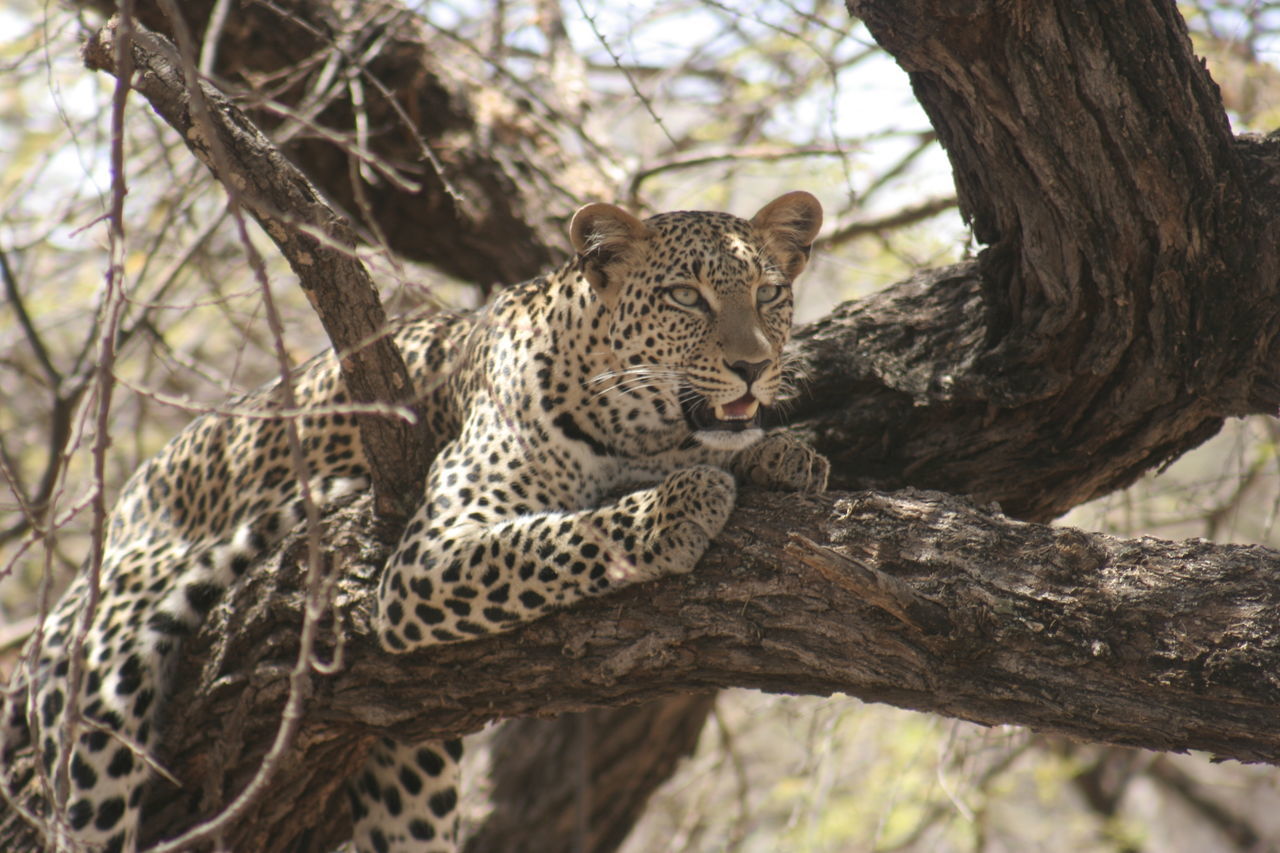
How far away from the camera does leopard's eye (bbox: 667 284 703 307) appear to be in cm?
509

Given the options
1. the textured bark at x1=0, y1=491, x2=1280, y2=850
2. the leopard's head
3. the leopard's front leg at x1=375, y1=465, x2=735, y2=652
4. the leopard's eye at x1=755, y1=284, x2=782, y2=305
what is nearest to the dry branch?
the leopard's front leg at x1=375, y1=465, x2=735, y2=652

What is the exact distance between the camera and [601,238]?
204 inches

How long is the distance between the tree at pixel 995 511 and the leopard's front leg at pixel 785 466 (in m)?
0.32

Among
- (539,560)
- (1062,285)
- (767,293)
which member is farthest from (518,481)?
(1062,285)

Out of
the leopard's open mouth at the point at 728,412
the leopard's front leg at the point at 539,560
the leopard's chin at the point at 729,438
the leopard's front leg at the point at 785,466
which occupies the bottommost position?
the leopard's front leg at the point at 539,560

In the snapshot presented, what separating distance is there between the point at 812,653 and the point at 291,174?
2288 millimetres

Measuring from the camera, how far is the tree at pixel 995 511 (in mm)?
3732

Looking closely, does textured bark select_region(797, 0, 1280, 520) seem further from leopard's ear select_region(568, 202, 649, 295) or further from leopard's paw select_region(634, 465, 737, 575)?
leopard's paw select_region(634, 465, 737, 575)

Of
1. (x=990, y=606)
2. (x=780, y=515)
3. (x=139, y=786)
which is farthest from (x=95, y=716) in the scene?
(x=990, y=606)

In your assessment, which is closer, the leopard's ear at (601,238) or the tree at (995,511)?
the tree at (995,511)

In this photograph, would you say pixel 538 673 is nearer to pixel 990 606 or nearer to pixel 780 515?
pixel 780 515

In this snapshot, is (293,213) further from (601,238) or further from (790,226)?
(790,226)

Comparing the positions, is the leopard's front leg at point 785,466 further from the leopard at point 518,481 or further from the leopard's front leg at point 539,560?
the leopard's front leg at point 539,560

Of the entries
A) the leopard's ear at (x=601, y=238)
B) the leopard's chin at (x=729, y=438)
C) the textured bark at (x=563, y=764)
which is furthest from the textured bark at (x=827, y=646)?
the textured bark at (x=563, y=764)
